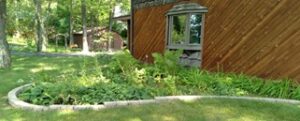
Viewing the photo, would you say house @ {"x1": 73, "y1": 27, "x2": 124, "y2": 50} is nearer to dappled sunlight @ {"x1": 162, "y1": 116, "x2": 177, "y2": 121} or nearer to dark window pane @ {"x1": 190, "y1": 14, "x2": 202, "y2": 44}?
dark window pane @ {"x1": 190, "y1": 14, "x2": 202, "y2": 44}

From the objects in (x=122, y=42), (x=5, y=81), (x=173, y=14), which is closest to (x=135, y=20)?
(x=173, y=14)

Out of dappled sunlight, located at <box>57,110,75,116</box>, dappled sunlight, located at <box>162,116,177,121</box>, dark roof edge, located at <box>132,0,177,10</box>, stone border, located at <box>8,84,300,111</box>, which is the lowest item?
dappled sunlight, located at <box>162,116,177,121</box>

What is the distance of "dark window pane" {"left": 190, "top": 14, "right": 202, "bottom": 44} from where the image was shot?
10352 mm

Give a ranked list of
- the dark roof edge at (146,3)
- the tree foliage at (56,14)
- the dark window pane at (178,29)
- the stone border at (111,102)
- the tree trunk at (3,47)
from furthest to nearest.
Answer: the tree foliage at (56,14)
the dark roof edge at (146,3)
the tree trunk at (3,47)
the dark window pane at (178,29)
the stone border at (111,102)

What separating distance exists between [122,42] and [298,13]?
31468mm

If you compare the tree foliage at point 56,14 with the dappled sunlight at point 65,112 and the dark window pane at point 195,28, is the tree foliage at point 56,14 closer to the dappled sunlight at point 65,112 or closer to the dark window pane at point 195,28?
the dark window pane at point 195,28

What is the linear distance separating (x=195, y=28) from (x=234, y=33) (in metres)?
1.63

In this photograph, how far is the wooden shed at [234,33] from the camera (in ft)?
25.3

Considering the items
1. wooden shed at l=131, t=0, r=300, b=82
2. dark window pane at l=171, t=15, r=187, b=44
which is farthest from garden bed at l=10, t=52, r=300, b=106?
dark window pane at l=171, t=15, r=187, b=44

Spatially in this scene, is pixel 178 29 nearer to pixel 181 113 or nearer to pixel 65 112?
pixel 181 113

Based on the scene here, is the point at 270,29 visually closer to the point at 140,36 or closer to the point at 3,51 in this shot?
the point at 140,36

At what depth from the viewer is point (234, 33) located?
9062mm

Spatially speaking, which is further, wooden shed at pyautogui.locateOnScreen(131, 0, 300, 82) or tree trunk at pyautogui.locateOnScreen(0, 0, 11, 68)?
tree trunk at pyautogui.locateOnScreen(0, 0, 11, 68)

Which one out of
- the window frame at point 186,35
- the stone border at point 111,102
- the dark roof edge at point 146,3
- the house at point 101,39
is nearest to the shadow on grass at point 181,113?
the stone border at point 111,102
